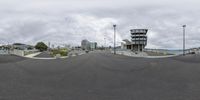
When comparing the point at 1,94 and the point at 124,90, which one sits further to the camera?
the point at 124,90

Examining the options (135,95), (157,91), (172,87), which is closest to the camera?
(135,95)

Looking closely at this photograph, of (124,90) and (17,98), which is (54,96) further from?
(124,90)

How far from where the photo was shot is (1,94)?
24.0 ft

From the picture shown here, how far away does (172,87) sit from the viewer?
28.5ft

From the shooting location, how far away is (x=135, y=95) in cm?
723

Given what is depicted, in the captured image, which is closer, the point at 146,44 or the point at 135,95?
the point at 135,95

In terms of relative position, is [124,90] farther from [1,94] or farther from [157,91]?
[1,94]

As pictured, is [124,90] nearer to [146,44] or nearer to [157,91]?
[157,91]

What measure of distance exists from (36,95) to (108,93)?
2143mm

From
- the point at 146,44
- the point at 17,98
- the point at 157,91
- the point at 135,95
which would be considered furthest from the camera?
the point at 146,44

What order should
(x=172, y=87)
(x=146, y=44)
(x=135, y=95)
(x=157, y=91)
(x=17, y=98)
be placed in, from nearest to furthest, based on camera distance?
(x=17, y=98), (x=135, y=95), (x=157, y=91), (x=172, y=87), (x=146, y=44)

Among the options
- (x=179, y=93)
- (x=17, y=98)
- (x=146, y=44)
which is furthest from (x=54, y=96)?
(x=146, y=44)

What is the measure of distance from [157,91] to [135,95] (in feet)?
3.46

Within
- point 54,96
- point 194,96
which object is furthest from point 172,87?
point 54,96
